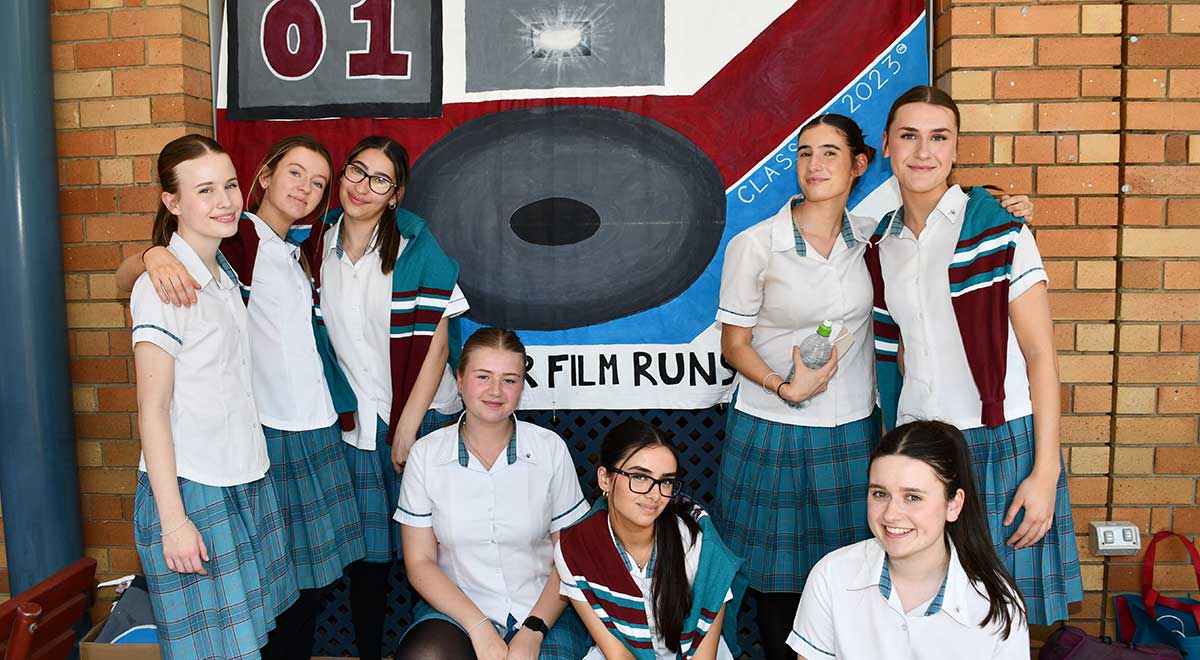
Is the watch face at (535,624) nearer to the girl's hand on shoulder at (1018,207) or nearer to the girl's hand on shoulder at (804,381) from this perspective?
the girl's hand on shoulder at (804,381)

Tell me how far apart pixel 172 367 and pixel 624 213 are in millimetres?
1535

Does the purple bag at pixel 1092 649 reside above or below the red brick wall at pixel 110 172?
below

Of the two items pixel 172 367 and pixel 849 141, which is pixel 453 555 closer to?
pixel 172 367

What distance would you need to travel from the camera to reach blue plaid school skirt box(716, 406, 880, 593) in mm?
2236

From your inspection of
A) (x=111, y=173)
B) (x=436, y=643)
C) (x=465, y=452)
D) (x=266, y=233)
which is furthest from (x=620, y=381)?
(x=111, y=173)

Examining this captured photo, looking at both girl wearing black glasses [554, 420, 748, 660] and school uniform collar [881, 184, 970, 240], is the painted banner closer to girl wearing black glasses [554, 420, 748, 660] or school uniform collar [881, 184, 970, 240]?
school uniform collar [881, 184, 970, 240]

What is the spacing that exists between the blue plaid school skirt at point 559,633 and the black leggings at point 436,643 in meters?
0.02

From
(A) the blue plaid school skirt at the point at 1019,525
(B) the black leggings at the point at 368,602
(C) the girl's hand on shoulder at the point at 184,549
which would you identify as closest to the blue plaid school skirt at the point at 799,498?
(A) the blue plaid school skirt at the point at 1019,525

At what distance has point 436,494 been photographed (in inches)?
87.9

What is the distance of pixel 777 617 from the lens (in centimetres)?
234

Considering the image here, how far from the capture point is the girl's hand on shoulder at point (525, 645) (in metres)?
2.03

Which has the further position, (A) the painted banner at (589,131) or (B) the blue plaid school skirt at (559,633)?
(A) the painted banner at (589,131)

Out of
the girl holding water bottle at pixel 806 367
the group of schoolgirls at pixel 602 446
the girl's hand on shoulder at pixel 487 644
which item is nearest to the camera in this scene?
the group of schoolgirls at pixel 602 446

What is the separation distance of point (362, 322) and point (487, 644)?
0.97 m
